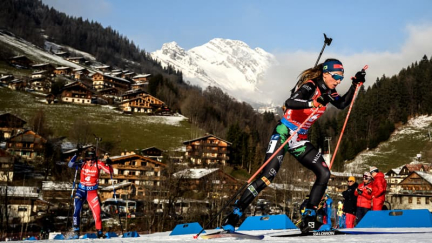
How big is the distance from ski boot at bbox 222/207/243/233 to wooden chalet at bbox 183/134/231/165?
284ft

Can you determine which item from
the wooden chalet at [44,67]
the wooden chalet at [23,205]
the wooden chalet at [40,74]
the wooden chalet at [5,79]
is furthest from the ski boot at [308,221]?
the wooden chalet at [44,67]

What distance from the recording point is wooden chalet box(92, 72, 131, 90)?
152 meters

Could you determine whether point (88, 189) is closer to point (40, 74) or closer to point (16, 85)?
point (16, 85)

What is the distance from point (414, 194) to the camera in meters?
65.6

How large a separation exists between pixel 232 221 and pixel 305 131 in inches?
65.5

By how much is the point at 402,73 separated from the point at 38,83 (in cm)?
12178

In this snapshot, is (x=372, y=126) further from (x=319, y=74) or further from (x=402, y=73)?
(x=319, y=74)

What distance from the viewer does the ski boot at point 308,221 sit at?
5.71 metres

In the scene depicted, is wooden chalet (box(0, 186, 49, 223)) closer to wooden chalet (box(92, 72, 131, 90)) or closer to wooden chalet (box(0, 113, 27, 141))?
wooden chalet (box(0, 113, 27, 141))

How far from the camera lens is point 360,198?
1097 centimetres

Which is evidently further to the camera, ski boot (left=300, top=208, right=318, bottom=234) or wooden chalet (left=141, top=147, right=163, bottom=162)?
wooden chalet (left=141, top=147, right=163, bottom=162)

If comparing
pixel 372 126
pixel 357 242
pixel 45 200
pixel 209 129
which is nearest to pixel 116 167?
pixel 45 200

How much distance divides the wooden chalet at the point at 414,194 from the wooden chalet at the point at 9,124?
72601mm

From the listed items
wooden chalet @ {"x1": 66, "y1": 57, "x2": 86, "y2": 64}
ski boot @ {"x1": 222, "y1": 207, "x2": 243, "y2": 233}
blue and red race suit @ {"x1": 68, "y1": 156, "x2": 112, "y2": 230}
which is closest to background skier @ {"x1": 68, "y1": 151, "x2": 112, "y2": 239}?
blue and red race suit @ {"x1": 68, "y1": 156, "x2": 112, "y2": 230}
